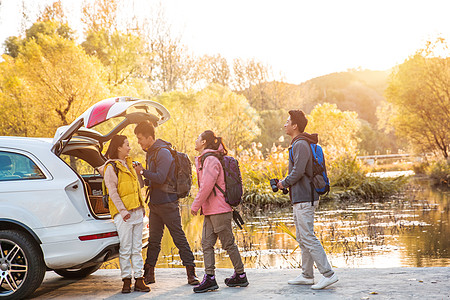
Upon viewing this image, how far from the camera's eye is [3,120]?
1055 inches

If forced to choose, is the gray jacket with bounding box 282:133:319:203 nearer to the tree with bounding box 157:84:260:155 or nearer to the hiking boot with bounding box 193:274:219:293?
the hiking boot with bounding box 193:274:219:293

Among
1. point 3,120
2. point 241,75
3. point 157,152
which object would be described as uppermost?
point 241,75

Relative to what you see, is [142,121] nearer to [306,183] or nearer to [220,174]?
[220,174]

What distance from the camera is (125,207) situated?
18.7 feet

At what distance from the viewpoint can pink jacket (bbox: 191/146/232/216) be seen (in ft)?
19.0

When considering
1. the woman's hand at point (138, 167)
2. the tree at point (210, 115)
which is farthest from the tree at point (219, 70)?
the woman's hand at point (138, 167)

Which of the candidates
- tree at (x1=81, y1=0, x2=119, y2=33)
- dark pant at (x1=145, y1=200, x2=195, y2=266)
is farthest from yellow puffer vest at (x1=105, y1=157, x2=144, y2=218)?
tree at (x1=81, y1=0, x2=119, y2=33)

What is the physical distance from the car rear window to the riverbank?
1339 millimetres

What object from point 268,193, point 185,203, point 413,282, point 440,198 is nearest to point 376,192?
point 440,198

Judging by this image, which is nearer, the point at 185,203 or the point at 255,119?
the point at 185,203

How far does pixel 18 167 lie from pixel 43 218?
0.62 metres

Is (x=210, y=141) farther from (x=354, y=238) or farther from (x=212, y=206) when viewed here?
(x=354, y=238)

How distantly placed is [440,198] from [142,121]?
16.3 meters

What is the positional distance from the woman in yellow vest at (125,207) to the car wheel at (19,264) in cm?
84
